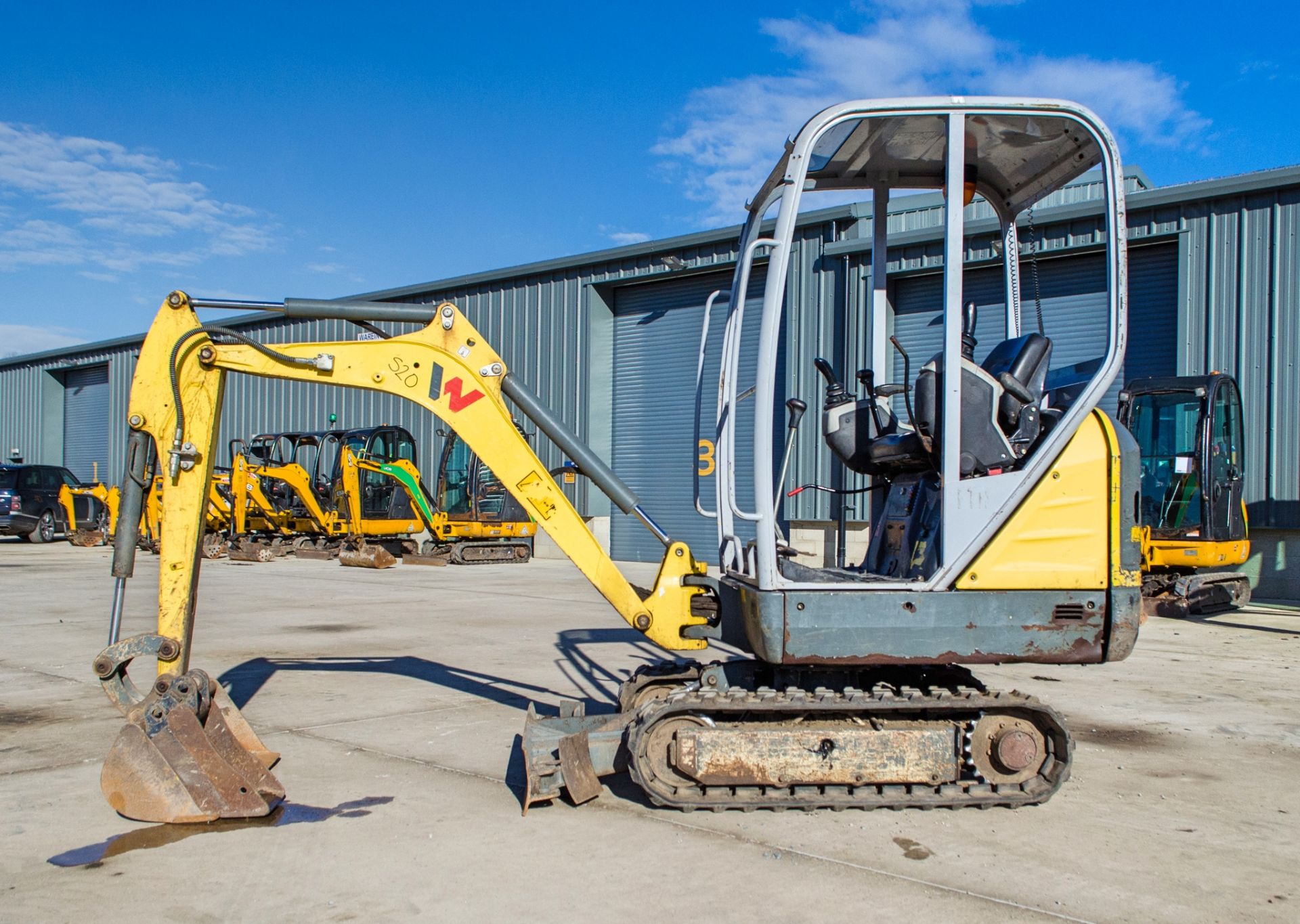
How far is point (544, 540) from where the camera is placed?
2369 cm

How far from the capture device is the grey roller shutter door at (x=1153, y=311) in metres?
16.1

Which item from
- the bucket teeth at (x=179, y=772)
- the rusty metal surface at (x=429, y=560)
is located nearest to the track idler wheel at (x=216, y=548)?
the rusty metal surface at (x=429, y=560)

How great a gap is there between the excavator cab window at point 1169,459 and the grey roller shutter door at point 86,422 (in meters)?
33.3

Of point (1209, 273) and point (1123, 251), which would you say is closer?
point (1123, 251)

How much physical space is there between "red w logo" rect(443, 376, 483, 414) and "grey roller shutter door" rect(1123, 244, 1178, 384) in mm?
13475

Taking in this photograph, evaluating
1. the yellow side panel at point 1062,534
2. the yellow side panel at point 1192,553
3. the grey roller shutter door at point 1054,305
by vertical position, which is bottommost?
the yellow side panel at point 1192,553

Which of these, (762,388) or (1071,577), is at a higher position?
(762,388)

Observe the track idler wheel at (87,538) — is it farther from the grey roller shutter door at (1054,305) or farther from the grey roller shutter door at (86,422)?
the grey roller shutter door at (1054,305)

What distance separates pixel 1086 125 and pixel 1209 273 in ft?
41.1

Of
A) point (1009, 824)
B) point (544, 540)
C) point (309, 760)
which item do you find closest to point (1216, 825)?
point (1009, 824)

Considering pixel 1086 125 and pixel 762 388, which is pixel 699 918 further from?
pixel 1086 125

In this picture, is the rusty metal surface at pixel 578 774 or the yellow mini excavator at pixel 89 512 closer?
the rusty metal surface at pixel 578 774

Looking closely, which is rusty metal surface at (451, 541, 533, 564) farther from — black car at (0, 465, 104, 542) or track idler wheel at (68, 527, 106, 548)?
black car at (0, 465, 104, 542)

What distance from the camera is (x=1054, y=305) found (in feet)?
52.0
